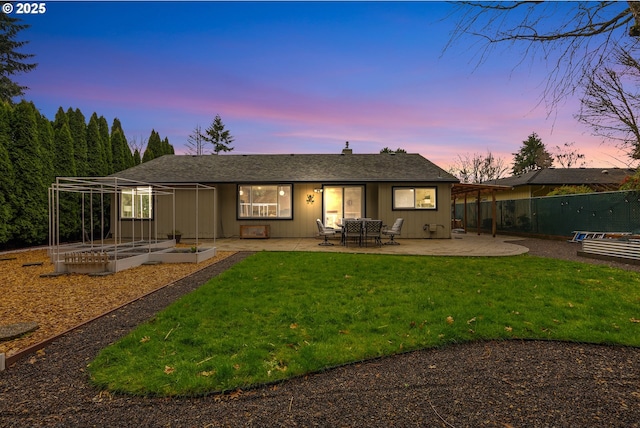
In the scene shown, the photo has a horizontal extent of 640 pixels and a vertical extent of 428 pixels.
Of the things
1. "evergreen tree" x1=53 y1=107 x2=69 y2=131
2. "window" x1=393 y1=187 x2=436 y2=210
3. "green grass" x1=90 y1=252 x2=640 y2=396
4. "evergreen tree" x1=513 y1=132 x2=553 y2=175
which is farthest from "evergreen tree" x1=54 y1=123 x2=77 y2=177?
"evergreen tree" x1=513 y1=132 x2=553 y2=175

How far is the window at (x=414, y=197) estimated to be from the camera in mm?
14578

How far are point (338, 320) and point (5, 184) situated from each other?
1265 cm

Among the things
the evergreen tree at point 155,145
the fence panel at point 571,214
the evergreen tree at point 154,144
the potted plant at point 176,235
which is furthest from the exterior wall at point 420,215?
the evergreen tree at point 154,144

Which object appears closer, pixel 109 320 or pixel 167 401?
pixel 167 401

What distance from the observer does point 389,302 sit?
15.2 feet

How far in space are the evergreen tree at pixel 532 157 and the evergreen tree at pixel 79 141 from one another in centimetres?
4783

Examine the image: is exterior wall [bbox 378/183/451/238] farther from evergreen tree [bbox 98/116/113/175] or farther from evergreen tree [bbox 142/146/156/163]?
evergreen tree [bbox 142/146/156/163]

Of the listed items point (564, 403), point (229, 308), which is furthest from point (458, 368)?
point (229, 308)

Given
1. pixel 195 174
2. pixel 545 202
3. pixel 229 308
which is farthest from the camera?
pixel 195 174

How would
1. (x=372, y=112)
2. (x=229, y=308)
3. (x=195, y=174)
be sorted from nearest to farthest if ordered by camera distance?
(x=229, y=308) → (x=195, y=174) → (x=372, y=112)

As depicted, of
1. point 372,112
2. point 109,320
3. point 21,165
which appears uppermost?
point 372,112

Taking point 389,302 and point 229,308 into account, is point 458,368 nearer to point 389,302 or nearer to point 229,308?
point 389,302

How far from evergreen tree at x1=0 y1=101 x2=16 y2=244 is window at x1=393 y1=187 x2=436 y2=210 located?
1428cm

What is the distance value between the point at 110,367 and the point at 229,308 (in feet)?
5.74
